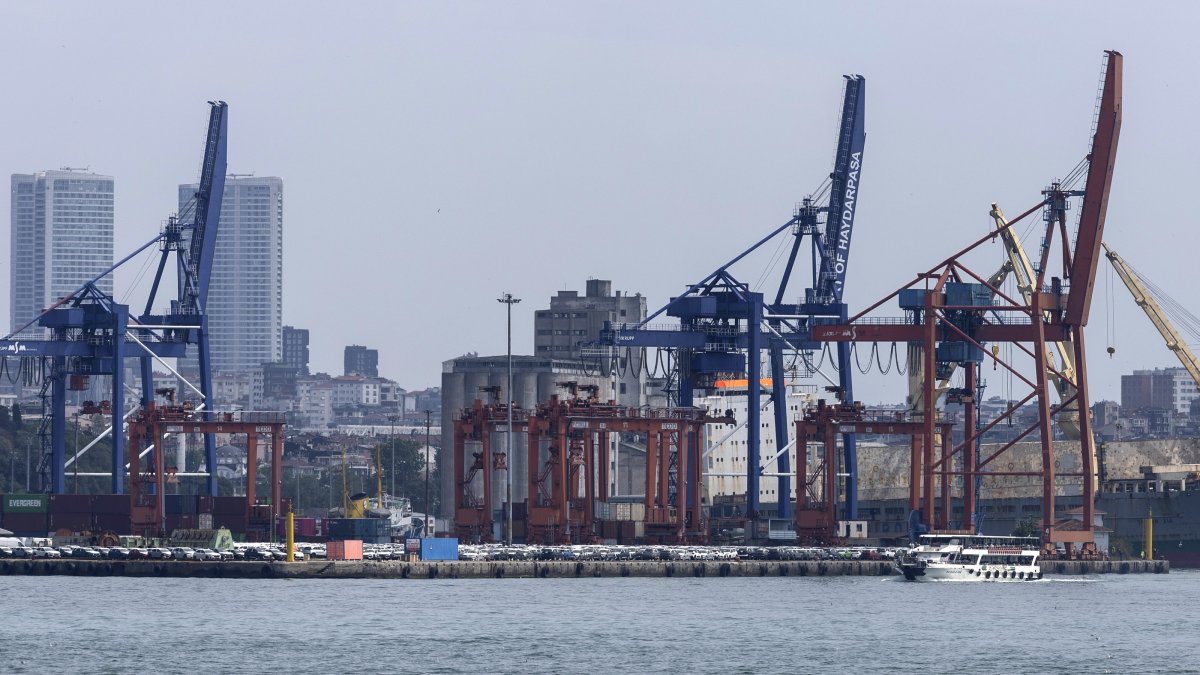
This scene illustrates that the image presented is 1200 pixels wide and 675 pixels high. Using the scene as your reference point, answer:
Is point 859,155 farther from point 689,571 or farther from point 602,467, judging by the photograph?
point 689,571

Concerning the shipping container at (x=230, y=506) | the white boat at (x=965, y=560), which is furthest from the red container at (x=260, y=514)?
the white boat at (x=965, y=560)

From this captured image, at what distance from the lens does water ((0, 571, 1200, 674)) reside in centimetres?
7781

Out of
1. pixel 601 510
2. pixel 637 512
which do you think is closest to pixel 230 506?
pixel 601 510

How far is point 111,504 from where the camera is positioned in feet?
426

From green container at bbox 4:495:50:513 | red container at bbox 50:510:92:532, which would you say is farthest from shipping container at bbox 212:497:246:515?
green container at bbox 4:495:50:513

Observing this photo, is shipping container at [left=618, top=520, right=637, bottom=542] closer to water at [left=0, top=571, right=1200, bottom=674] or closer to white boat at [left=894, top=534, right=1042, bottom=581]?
water at [left=0, top=571, right=1200, bottom=674]

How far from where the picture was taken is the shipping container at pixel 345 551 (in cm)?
11238

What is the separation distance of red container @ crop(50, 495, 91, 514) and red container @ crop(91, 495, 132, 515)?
38cm

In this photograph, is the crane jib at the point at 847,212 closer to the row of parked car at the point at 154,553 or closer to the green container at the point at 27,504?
the row of parked car at the point at 154,553

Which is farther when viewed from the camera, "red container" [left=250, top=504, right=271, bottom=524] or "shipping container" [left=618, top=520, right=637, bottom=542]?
"shipping container" [left=618, top=520, right=637, bottom=542]

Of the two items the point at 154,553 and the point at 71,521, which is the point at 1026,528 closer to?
the point at 71,521

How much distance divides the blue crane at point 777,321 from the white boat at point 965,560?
16285 millimetres

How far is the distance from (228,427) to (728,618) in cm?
4304

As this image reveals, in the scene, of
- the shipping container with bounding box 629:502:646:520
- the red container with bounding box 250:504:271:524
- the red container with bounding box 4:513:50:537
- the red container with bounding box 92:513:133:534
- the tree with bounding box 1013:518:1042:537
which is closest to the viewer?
the red container with bounding box 250:504:271:524
